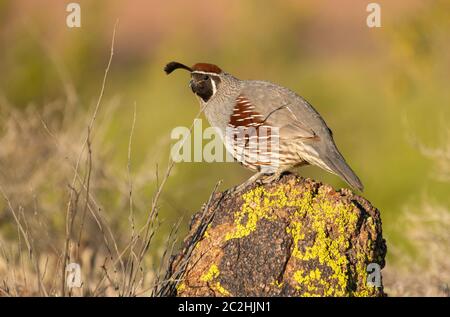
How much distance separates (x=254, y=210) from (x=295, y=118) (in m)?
0.98

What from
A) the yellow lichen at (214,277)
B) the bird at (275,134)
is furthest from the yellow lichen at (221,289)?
the bird at (275,134)

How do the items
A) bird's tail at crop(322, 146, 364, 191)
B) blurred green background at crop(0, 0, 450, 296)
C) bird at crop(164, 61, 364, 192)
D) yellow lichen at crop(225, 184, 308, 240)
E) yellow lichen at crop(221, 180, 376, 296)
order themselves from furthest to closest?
blurred green background at crop(0, 0, 450, 296)
bird at crop(164, 61, 364, 192)
bird's tail at crop(322, 146, 364, 191)
yellow lichen at crop(225, 184, 308, 240)
yellow lichen at crop(221, 180, 376, 296)

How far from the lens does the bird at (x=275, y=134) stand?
436 centimetres

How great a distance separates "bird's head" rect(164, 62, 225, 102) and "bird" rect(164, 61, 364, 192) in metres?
0.22

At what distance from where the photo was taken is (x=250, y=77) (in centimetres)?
1242

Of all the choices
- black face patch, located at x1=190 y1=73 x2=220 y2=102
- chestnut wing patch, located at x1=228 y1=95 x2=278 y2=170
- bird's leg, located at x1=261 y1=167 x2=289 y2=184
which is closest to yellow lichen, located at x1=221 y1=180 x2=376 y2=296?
bird's leg, located at x1=261 y1=167 x2=289 y2=184

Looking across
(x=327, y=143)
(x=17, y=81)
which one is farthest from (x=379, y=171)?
(x=327, y=143)

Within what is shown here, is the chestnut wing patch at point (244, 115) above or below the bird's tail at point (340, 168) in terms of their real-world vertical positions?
above

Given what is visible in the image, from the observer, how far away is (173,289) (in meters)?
3.61

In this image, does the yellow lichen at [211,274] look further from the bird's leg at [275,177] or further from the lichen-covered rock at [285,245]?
the bird's leg at [275,177]

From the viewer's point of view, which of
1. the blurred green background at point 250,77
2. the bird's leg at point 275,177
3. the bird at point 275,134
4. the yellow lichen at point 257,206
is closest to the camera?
the yellow lichen at point 257,206

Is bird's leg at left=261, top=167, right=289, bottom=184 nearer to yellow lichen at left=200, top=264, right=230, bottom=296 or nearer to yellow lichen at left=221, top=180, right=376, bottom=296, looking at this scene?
yellow lichen at left=221, top=180, right=376, bottom=296

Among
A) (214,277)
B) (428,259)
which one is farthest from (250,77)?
(214,277)

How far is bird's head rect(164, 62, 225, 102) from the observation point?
4988mm
